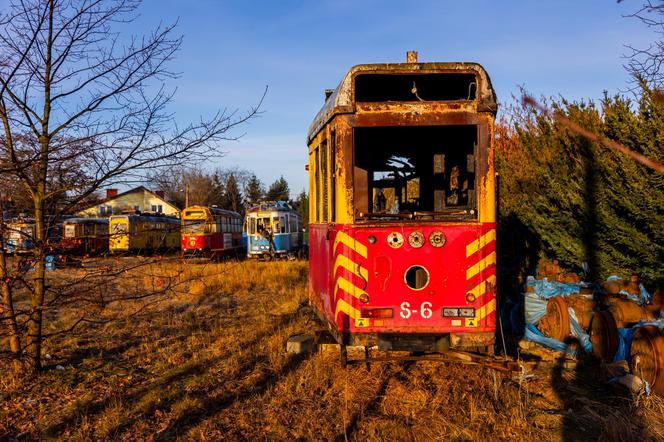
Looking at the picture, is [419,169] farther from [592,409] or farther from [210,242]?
[210,242]

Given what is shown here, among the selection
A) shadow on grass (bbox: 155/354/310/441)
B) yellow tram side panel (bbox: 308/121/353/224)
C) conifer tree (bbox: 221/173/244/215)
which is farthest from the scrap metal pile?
conifer tree (bbox: 221/173/244/215)

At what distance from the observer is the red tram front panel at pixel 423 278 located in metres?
5.58

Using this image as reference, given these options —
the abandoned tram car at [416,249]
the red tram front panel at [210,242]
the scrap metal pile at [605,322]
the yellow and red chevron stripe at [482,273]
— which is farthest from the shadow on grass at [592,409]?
the red tram front panel at [210,242]

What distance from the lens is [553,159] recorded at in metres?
10.7

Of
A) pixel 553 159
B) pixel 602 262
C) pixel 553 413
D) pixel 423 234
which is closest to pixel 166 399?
pixel 423 234

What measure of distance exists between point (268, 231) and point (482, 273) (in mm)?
23971

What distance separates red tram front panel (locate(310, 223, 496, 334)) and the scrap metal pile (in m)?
1.57

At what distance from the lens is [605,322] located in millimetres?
6703

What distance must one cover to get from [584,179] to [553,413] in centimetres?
527

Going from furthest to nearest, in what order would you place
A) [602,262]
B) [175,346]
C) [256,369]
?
[602,262]
[175,346]
[256,369]

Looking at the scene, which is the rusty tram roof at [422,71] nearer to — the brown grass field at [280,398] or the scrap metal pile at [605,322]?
the brown grass field at [280,398]

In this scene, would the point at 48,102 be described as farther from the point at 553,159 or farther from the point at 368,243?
the point at 553,159

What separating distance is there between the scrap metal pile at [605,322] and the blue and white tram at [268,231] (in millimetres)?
20897

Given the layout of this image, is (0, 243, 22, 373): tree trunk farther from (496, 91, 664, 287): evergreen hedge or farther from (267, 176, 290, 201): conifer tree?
(267, 176, 290, 201): conifer tree
